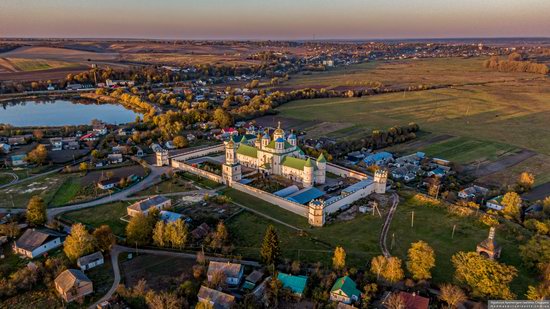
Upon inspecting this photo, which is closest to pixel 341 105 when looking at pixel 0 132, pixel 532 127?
pixel 532 127


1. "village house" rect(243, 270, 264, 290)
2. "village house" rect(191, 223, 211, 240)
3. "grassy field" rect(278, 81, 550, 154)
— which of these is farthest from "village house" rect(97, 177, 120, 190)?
"grassy field" rect(278, 81, 550, 154)

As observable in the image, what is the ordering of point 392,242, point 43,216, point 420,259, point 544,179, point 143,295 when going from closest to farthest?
point 143,295
point 420,259
point 392,242
point 43,216
point 544,179

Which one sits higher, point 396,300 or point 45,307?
point 396,300

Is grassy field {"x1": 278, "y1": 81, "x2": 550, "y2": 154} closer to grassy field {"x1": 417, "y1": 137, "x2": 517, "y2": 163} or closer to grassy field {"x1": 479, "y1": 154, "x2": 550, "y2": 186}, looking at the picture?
grassy field {"x1": 417, "y1": 137, "x2": 517, "y2": 163}

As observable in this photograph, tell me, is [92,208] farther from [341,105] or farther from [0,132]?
[341,105]

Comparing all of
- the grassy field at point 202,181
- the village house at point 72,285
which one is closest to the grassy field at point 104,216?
the village house at point 72,285

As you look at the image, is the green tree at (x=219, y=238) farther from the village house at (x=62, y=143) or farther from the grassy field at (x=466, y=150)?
the village house at (x=62, y=143)

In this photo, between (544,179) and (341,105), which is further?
(341,105)
